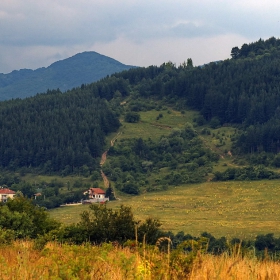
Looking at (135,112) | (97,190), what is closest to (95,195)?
(97,190)

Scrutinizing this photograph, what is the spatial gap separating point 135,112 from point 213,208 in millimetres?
67260

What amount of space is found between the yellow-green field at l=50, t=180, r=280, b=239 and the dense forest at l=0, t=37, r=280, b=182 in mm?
16033

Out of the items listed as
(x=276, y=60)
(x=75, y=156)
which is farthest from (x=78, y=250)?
(x=276, y=60)

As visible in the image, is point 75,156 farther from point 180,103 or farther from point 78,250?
point 78,250

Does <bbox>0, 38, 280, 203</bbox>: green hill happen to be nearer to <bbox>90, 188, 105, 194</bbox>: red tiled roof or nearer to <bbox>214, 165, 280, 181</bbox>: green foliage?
<bbox>214, 165, 280, 181</bbox>: green foliage

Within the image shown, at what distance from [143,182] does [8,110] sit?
65656 mm

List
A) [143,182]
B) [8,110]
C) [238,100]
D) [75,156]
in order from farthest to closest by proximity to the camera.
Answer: [8,110]
[238,100]
[75,156]
[143,182]

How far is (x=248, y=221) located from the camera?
74812 mm

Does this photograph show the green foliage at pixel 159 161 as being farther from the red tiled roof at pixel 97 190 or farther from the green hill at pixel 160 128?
the red tiled roof at pixel 97 190

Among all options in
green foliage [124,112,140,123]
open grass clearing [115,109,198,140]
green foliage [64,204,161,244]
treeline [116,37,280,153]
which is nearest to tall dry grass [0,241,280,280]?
green foliage [64,204,161,244]

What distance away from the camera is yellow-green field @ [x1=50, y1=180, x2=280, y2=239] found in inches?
2744

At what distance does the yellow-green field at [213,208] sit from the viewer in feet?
229

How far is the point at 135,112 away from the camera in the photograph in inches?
5901

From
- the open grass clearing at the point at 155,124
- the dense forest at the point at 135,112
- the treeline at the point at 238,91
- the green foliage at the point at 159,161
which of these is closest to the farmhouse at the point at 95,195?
the green foliage at the point at 159,161
